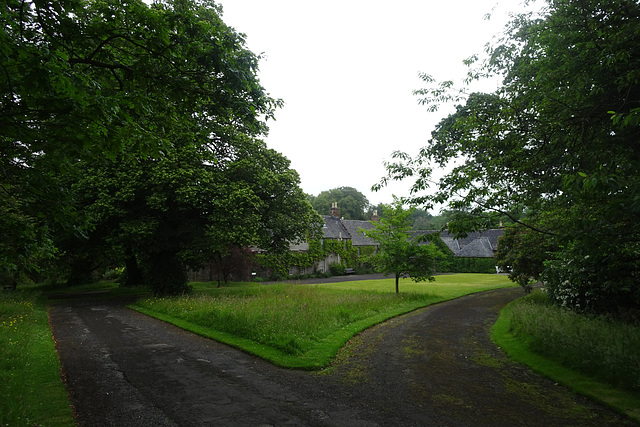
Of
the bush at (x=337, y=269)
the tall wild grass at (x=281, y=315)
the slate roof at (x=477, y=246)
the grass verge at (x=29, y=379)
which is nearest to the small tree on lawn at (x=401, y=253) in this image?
the tall wild grass at (x=281, y=315)

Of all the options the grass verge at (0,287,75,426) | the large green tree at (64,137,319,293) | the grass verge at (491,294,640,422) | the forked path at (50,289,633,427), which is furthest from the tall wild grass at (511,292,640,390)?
the large green tree at (64,137,319,293)

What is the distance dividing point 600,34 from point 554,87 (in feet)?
4.14

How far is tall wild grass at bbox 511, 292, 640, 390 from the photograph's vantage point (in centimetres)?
768

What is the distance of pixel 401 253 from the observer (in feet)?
79.0

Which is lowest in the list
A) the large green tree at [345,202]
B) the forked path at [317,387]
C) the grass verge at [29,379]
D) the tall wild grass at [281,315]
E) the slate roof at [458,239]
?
the forked path at [317,387]

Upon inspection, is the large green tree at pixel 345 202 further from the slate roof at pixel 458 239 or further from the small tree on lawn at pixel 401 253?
the small tree on lawn at pixel 401 253

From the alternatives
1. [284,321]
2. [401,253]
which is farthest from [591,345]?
[401,253]

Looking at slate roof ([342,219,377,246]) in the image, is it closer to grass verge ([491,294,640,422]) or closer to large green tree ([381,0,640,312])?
grass verge ([491,294,640,422])

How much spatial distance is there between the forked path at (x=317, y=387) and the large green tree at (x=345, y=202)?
3095 inches

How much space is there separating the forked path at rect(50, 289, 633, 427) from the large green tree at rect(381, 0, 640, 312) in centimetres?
304

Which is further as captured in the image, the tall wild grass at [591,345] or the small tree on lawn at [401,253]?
the small tree on lawn at [401,253]

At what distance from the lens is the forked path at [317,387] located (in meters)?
6.26

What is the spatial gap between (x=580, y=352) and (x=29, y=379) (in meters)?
12.5

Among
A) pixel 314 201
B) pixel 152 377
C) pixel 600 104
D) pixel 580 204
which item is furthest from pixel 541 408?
pixel 314 201
